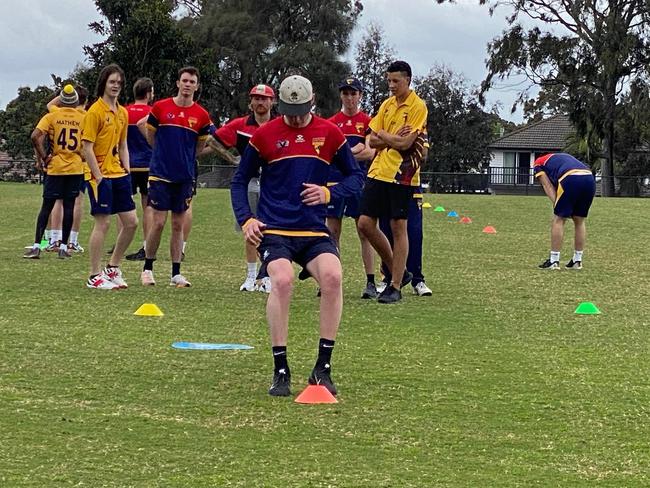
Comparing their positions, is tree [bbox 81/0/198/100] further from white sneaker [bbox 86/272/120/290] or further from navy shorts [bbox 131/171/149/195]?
white sneaker [bbox 86/272/120/290]

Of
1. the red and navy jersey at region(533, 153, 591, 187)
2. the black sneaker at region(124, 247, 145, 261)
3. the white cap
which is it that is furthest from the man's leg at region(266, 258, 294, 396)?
the red and navy jersey at region(533, 153, 591, 187)

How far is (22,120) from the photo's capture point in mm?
69250

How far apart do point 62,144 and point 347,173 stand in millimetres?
7633

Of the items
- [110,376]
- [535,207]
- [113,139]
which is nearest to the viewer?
[110,376]

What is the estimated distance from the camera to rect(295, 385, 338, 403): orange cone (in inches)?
228

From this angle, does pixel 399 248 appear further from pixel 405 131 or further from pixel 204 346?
pixel 204 346

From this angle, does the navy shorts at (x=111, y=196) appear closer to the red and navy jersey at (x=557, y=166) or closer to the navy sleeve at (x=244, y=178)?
the navy sleeve at (x=244, y=178)

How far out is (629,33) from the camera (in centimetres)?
5475

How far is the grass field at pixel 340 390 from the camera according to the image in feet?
15.1

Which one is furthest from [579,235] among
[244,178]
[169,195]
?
[244,178]

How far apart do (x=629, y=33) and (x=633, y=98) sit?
10.6 ft

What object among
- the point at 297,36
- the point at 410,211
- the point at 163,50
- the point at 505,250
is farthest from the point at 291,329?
the point at 297,36

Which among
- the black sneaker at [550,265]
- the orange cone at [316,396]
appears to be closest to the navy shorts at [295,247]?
the orange cone at [316,396]

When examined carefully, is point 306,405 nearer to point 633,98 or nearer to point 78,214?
point 78,214
